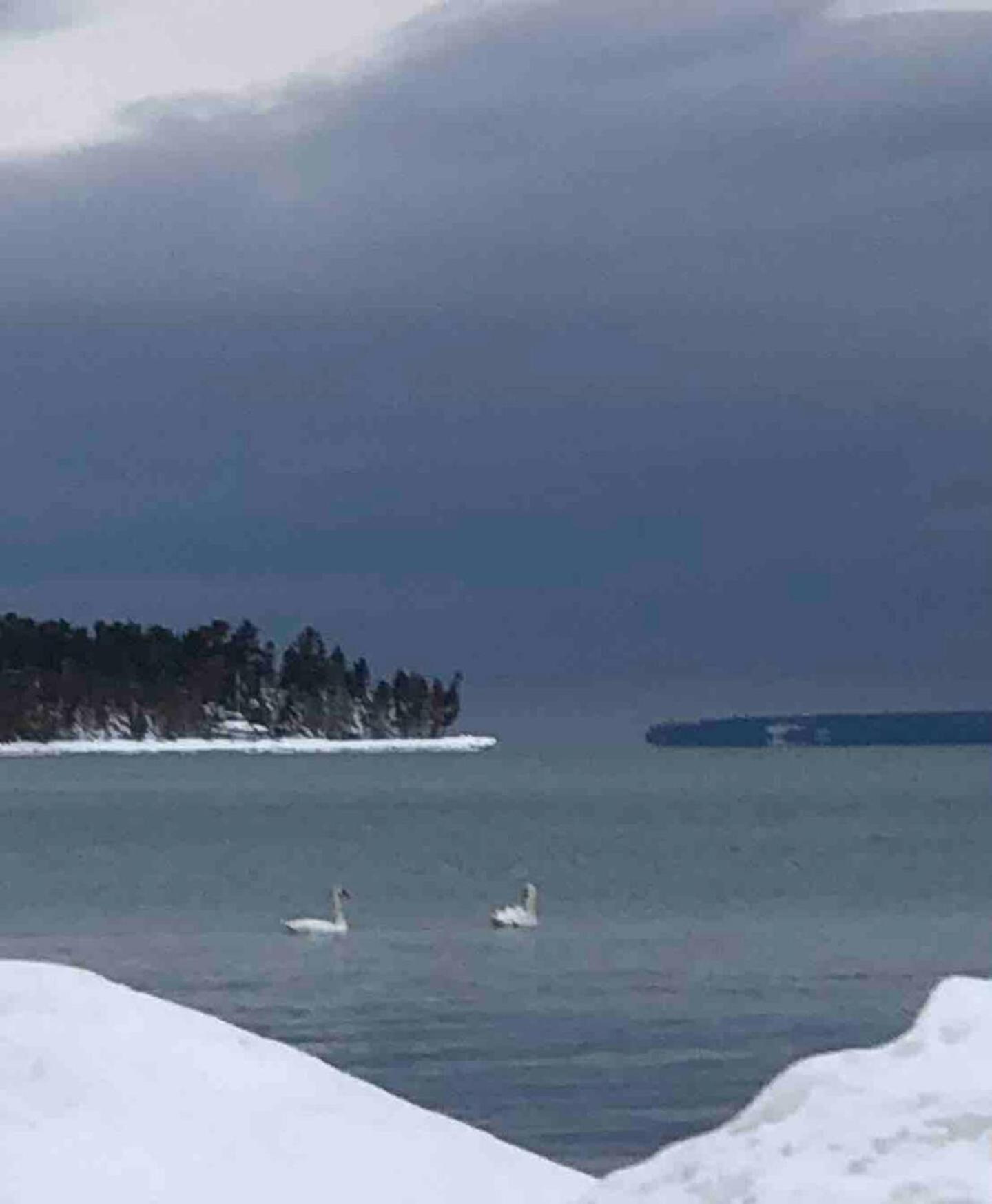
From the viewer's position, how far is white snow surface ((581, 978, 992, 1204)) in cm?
995

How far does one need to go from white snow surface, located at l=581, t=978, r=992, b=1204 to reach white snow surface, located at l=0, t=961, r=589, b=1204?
3.03 metres

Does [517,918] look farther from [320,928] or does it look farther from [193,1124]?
[193,1124]

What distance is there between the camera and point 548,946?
186 feet

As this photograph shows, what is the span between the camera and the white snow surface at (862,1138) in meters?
9.95

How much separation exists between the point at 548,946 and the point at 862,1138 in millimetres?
46754

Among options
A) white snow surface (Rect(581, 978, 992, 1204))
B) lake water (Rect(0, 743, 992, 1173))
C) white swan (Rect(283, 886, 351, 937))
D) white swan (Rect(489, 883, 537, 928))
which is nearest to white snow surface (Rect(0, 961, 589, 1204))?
white snow surface (Rect(581, 978, 992, 1204))

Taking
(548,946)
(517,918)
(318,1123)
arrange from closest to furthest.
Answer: (318,1123) → (548,946) → (517,918)

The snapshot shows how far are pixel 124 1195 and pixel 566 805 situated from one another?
6273 inches

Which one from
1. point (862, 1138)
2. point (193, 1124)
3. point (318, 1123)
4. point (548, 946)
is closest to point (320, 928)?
point (548, 946)

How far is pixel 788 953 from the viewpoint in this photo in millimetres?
55938

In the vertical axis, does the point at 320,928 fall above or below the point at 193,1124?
below

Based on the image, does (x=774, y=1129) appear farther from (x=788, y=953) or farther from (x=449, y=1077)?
(x=788, y=953)

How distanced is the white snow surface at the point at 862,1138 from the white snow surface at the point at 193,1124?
303cm

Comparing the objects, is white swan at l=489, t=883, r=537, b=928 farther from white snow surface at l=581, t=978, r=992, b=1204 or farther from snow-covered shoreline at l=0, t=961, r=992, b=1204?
white snow surface at l=581, t=978, r=992, b=1204
